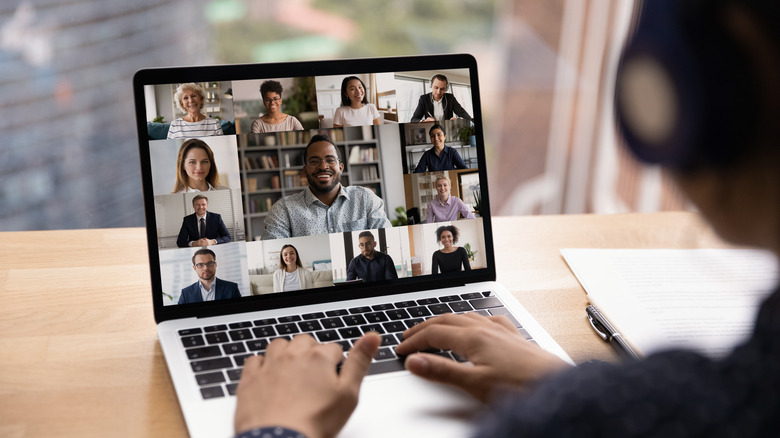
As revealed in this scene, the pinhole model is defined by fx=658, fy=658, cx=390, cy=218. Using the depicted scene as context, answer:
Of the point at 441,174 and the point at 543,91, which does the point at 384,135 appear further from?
the point at 543,91

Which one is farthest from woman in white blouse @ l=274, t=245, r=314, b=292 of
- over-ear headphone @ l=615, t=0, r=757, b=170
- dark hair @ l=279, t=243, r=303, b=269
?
over-ear headphone @ l=615, t=0, r=757, b=170

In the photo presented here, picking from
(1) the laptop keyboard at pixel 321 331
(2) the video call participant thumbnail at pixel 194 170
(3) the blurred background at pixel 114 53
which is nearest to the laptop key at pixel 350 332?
(1) the laptop keyboard at pixel 321 331

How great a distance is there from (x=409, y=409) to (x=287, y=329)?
0.19 metres

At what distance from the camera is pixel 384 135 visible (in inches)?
31.1

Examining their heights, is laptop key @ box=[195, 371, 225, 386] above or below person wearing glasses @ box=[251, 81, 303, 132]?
below

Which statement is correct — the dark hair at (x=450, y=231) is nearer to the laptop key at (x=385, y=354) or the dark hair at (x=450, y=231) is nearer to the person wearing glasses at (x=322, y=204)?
the person wearing glasses at (x=322, y=204)

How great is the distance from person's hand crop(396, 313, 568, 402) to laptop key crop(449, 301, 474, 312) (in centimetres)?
10

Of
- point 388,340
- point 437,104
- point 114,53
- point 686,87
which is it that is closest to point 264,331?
point 388,340

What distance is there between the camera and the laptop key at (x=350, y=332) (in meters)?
0.69

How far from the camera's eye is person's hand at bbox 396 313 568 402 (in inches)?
22.4

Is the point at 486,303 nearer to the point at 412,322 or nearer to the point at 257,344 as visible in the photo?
the point at 412,322

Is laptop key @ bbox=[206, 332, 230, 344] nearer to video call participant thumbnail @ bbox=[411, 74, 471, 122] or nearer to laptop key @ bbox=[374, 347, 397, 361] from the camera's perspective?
laptop key @ bbox=[374, 347, 397, 361]

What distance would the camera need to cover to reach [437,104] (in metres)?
0.81

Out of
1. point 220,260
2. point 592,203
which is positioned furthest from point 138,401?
point 592,203
